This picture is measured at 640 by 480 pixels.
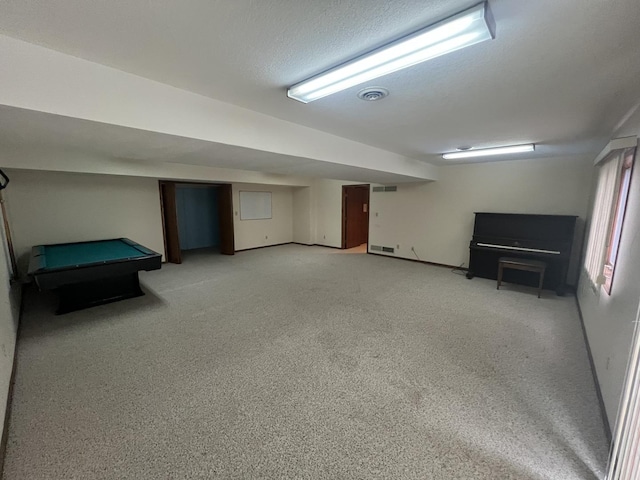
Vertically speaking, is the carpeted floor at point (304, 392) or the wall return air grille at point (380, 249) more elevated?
the wall return air grille at point (380, 249)

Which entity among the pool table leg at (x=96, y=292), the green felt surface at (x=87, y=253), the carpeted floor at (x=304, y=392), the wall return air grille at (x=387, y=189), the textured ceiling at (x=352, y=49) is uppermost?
the textured ceiling at (x=352, y=49)

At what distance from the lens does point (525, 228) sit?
4520 mm

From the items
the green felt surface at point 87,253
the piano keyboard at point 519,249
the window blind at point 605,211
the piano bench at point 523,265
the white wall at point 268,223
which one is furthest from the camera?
the white wall at point 268,223

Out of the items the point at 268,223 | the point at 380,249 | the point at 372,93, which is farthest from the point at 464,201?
the point at 268,223

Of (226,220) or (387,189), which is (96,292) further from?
(387,189)

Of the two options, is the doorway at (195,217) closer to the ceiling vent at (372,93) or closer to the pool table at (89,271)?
the pool table at (89,271)

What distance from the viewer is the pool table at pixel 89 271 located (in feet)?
9.73

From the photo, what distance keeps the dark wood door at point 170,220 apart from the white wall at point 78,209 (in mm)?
126

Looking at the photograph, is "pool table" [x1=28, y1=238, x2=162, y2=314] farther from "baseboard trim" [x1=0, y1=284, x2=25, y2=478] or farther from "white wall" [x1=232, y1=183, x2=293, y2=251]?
"white wall" [x1=232, y1=183, x2=293, y2=251]

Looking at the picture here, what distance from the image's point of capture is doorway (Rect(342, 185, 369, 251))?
790 centimetres

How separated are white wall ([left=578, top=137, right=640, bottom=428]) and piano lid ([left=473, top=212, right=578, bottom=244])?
2.27 metres

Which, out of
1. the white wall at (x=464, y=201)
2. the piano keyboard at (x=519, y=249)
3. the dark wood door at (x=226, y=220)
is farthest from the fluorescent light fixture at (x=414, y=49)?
the dark wood door at (x=226, y=220)

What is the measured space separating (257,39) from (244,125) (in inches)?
43.6

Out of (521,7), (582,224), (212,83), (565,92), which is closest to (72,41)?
(212,83)
